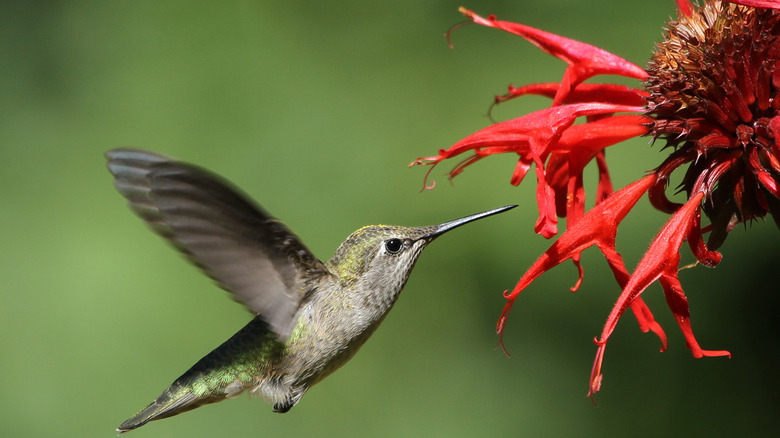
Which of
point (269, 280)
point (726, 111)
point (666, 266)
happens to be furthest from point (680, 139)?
point (269, 280)

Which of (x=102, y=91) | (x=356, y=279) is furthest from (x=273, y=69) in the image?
(x=356, y=279)

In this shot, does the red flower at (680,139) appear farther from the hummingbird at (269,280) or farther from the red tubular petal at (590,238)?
the hummingbird at (269,280)

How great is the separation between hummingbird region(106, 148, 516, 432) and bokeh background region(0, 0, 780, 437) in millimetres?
956

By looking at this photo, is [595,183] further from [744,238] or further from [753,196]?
[753,196]

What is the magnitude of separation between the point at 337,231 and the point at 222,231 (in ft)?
4.82

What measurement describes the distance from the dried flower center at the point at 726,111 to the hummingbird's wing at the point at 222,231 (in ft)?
2.26

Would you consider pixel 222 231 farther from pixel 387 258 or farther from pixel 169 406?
pixel 169 406

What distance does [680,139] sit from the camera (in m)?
1.32

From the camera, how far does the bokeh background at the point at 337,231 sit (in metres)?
2.59

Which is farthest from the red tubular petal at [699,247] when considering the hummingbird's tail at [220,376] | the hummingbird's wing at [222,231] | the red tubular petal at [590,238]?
the hummingbird's tail at [220,376]

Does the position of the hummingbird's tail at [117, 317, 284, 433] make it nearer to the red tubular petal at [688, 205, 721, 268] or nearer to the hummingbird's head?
the hummingbird's head

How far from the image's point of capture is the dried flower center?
48.7 inches

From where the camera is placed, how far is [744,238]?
263 centimetres

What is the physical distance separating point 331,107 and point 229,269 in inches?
69.2
